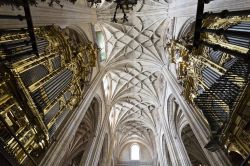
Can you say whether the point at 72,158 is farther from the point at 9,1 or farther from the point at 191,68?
the point at 9,1

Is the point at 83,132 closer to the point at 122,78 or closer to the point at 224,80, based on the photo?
the point at 122,78

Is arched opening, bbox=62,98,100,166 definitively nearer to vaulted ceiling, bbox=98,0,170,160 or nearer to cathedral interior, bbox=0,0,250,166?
cathedral interior, bbox=0,0,250,166

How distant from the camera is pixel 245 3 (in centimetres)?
659

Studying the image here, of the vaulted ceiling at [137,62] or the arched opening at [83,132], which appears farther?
the vaulted ceiling at [137,62]

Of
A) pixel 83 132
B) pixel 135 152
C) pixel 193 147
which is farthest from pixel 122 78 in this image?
pixel 135 152


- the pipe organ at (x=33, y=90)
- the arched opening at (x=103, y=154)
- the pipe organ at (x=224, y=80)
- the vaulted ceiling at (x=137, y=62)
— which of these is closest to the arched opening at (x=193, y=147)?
the vaulted ceiling at (x=137, y=62)

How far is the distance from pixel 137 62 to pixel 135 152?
502 inches

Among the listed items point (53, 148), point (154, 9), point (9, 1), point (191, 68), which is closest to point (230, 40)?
point (191, 68)

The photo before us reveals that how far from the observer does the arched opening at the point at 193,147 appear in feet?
57.1

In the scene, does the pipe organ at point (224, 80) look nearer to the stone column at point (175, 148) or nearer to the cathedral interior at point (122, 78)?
the cathedral interior at point (122, 78)

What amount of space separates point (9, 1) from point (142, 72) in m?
17.0

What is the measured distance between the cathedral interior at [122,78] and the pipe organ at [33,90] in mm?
34

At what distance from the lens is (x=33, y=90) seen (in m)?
7.48

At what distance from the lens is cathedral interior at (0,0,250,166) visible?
20.9 ft
